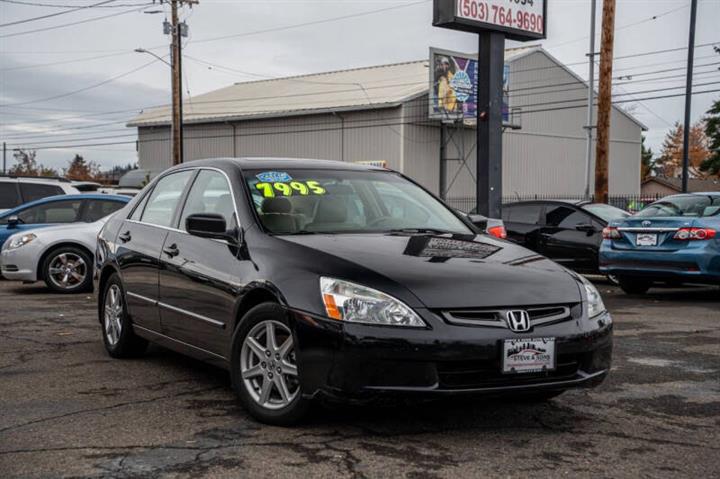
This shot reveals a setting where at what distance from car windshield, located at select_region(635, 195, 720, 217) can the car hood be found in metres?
6.91

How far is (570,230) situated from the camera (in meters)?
14.8

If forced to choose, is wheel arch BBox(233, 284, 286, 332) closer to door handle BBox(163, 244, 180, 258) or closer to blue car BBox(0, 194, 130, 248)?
door handle BBox(163, 244, 180, 258)

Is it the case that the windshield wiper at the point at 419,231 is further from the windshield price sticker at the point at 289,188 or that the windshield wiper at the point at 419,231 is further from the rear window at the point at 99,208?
the rear window at the point at 99,208

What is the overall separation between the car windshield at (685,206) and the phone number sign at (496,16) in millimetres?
5731

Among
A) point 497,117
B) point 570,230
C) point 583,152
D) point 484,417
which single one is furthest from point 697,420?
point 583,152

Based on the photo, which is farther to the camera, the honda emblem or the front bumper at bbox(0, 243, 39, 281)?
the front bumper at bbox(0, 243, 39, 281)

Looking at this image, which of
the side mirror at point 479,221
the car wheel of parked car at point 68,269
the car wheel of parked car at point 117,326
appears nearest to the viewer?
the side mirror at point 479,221

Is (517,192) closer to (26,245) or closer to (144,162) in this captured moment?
(144,162)

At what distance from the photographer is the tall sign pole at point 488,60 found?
1650 centimetres

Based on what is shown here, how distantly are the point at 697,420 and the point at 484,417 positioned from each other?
1.19 meters

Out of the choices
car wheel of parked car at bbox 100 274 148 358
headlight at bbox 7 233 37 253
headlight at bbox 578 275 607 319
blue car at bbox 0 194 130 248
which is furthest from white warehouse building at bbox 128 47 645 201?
headlight at bbox 578 275 607 319

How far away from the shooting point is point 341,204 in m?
5.86

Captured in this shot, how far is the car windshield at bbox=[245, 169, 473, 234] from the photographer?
5.60 meters

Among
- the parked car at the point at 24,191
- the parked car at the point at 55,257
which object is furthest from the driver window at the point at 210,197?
the parked car at the point at 24,191
